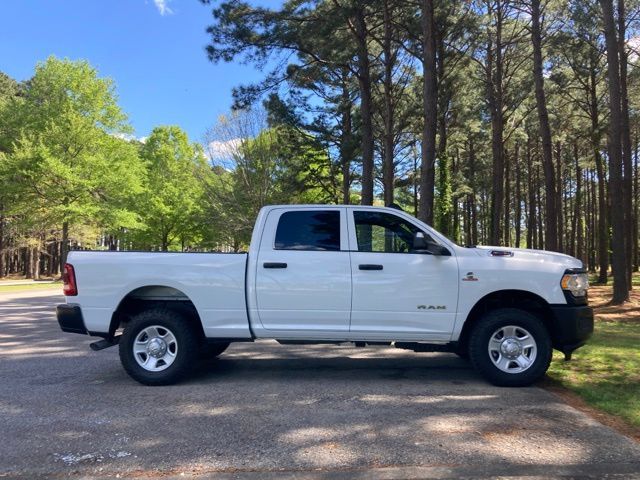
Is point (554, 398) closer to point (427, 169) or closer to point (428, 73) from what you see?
point (427, 169)

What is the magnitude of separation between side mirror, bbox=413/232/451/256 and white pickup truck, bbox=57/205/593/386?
0.7 inches

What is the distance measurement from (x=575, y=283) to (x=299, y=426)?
3652mm

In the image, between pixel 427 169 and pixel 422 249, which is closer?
pixel 422 249

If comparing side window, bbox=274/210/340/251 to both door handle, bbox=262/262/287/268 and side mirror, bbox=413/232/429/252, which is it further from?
side mirror, bbox=413/232/429/252

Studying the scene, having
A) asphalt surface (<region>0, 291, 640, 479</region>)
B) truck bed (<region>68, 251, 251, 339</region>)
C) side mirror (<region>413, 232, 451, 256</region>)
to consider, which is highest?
side mirror (<region>413, 232, 451, 256</region>)

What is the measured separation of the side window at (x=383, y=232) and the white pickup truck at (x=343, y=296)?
1 centimetres

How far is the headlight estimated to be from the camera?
19.7 ft

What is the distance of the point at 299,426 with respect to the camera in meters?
4.73

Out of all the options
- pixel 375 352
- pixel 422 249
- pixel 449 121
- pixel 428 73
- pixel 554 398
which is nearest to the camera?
pixel 554 398

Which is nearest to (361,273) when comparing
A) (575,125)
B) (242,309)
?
(242,309)

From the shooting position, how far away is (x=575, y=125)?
3222 centimetres

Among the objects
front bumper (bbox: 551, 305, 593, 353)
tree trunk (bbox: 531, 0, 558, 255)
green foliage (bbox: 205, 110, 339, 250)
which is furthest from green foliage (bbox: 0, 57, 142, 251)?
front bumper (bbox: 551, 305, 593, 353)

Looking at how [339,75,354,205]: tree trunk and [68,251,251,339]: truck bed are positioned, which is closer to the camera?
[68,251,251,339]: truck bed

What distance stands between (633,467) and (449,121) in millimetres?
27497
